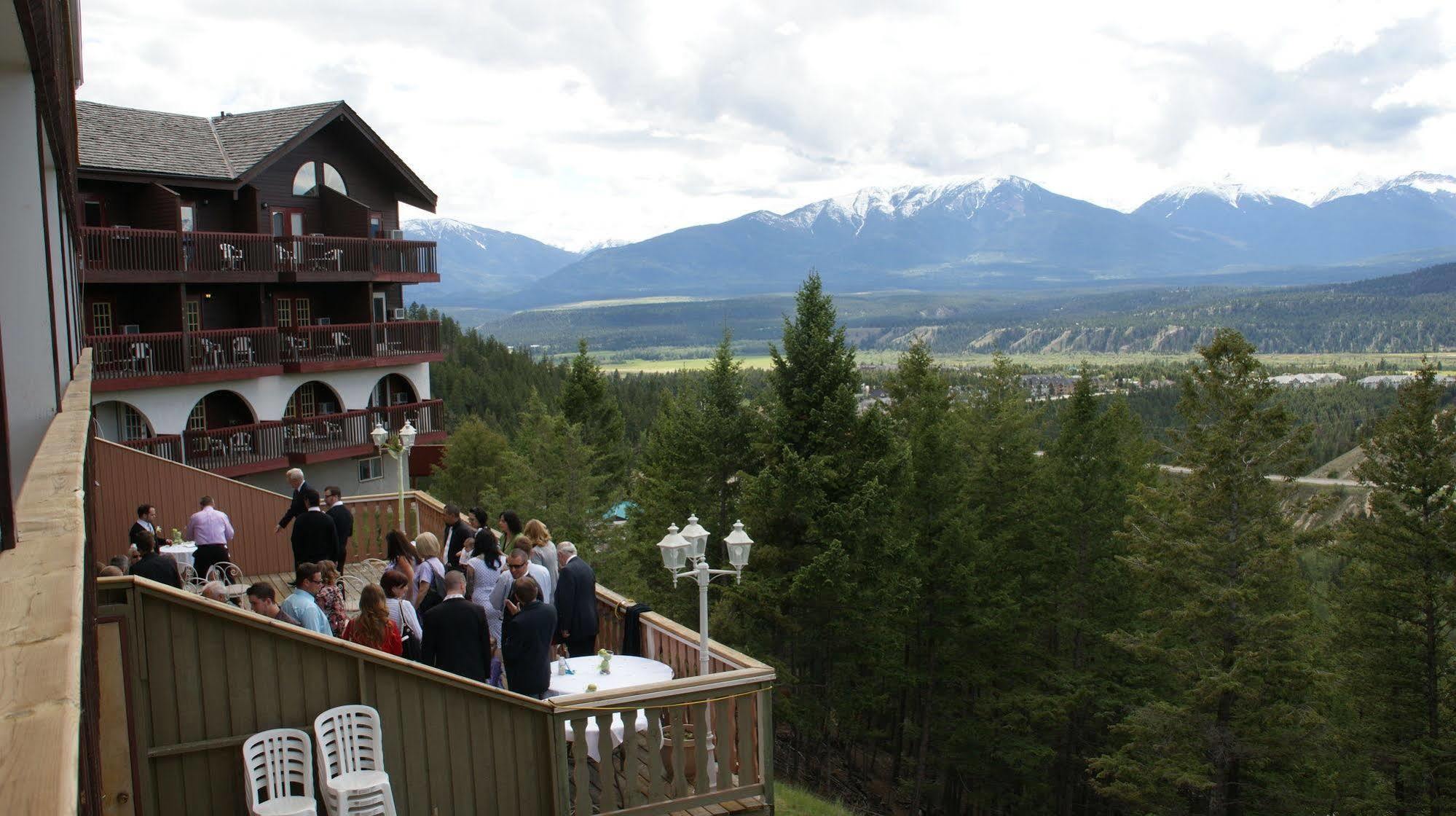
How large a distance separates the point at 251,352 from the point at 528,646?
21.8 meters

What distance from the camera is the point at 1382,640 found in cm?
3056

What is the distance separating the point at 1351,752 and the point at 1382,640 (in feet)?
14.8

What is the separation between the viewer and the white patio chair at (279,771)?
767cm

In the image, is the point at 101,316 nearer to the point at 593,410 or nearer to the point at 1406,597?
the point at 593,410

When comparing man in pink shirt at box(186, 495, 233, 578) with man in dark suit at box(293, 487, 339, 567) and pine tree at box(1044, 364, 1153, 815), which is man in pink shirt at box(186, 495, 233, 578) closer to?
man in dark suit at box(293, 487, 339, 567)

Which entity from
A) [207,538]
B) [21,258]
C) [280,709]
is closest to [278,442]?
[207,538]

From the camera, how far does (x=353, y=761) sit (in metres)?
8.12

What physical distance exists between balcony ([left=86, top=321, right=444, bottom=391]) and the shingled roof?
4.00 metres

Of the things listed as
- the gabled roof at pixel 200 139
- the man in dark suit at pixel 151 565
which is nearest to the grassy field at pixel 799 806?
the man in dark suit at pixel 151 565

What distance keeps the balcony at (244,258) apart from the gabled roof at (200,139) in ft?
5.54

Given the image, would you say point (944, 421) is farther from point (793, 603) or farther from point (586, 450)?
point (586, 450)

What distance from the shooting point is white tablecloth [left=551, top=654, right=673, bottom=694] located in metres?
9.73

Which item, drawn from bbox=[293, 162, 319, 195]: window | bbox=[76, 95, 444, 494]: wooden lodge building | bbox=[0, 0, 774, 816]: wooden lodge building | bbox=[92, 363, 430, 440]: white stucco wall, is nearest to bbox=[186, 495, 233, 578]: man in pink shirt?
bbox=[0, 0, 774, 816]: wooden lodge building

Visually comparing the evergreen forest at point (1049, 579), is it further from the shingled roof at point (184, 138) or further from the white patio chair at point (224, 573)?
the white patio chair at point (224, 573)
